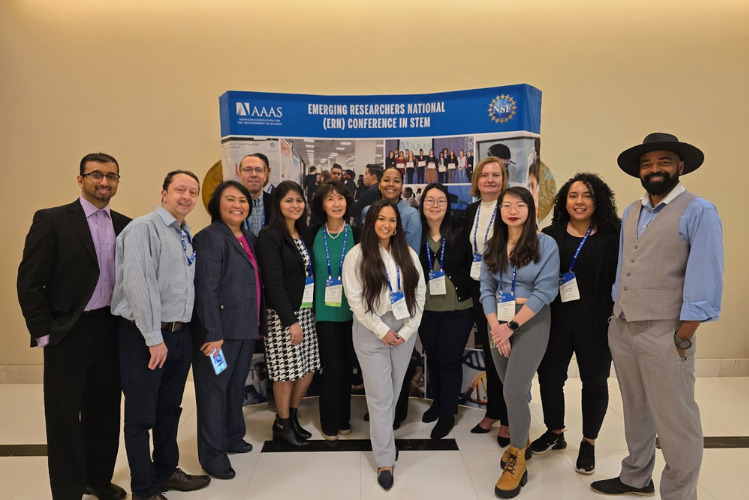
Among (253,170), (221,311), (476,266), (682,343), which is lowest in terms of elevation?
(682,343)

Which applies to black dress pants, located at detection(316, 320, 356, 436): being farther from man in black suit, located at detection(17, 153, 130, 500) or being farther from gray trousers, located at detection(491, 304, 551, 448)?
man in black suit, located at detection(17, 153, 130, 500)

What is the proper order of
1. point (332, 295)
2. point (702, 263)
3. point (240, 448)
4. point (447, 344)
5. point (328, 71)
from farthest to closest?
point (328, 71), point (447, 344), point (240, 448), point (332, 295), point (702, 263)

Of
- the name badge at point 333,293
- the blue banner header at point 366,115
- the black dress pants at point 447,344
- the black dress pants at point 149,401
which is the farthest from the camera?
the blue banner header at point 366,115

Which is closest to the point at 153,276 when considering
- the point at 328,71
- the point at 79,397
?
the point at 79,397

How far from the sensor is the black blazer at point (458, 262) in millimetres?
3314

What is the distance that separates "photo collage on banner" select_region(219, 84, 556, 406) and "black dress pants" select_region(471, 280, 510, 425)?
283 mm

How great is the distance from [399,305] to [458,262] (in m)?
0.76

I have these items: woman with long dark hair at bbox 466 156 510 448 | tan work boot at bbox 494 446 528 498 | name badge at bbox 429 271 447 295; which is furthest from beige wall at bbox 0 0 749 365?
tan work boot at bbox 494 446 528 498

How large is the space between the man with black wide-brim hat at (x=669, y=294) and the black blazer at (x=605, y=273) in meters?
0.23

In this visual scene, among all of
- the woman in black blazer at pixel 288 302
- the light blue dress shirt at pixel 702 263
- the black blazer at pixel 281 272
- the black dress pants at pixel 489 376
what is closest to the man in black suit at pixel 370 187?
the woman in black blazer at pixel 288 302

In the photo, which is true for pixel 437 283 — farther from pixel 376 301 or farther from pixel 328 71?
pixel 328 71

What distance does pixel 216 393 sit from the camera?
2834mm

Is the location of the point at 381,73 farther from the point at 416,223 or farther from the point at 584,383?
the point at 584,383

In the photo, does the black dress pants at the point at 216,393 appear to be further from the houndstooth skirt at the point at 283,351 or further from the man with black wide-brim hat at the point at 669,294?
the man with black wide-brim hat at the point at 669,294
